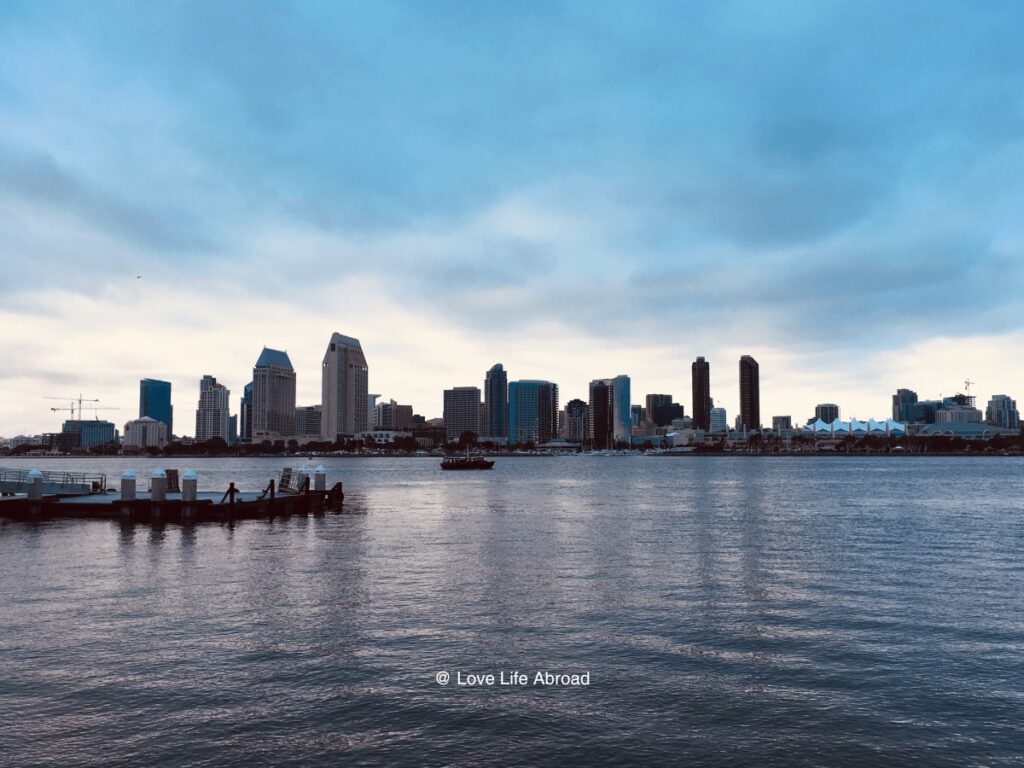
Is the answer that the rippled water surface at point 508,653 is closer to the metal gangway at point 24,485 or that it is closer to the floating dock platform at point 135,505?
the floating dock platform at point 135,505

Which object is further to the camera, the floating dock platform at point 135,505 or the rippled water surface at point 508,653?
the floating dock platform at point 135,505

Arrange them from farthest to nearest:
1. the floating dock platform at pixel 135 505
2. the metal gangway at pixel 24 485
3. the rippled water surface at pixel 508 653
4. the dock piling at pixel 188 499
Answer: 1. the metal gangway at pixel 24 485
2. the dock piling at pixel 188 499
3. the floating dock platform at pixel 135 505
4. the rippled water surface at pixel 508 653

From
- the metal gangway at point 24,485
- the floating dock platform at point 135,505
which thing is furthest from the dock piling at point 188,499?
the metal gangway at point 24,485

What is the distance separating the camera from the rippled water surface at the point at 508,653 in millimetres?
15969

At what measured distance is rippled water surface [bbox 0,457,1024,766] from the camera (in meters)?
16.0

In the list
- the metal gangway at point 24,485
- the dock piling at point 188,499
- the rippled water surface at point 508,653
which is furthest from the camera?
the metal gangway at point 24,485

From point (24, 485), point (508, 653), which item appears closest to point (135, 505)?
point (24, 485)

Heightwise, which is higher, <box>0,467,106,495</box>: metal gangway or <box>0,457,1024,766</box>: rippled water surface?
<box>0,467,106,495</box>: metal gangway

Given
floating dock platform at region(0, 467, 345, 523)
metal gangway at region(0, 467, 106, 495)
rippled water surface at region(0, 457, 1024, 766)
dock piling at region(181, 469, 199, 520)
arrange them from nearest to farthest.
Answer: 1. rippled water surface at region(0, 457, 1024, 766)
2. floating dock platform at region(0, 467, 345, 523)
3. dock piling at region(181, 469, 199, 520)
4. metal gangway at region(0, 467, 106, 495)

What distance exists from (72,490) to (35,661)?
197 feet

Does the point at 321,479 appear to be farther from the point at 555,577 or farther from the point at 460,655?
the point at 460,655

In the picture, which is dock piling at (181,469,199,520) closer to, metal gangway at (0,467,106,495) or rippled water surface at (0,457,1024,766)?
rippled water surface at (0,457,1024,766)

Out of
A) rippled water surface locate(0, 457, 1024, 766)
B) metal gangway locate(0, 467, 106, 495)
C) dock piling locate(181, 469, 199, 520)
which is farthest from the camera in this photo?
metal gangway locate(0, 467, 106, 495)

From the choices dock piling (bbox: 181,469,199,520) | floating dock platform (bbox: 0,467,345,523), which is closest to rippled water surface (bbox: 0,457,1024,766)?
floating dock platform (bbox: 0,467,345,523)
